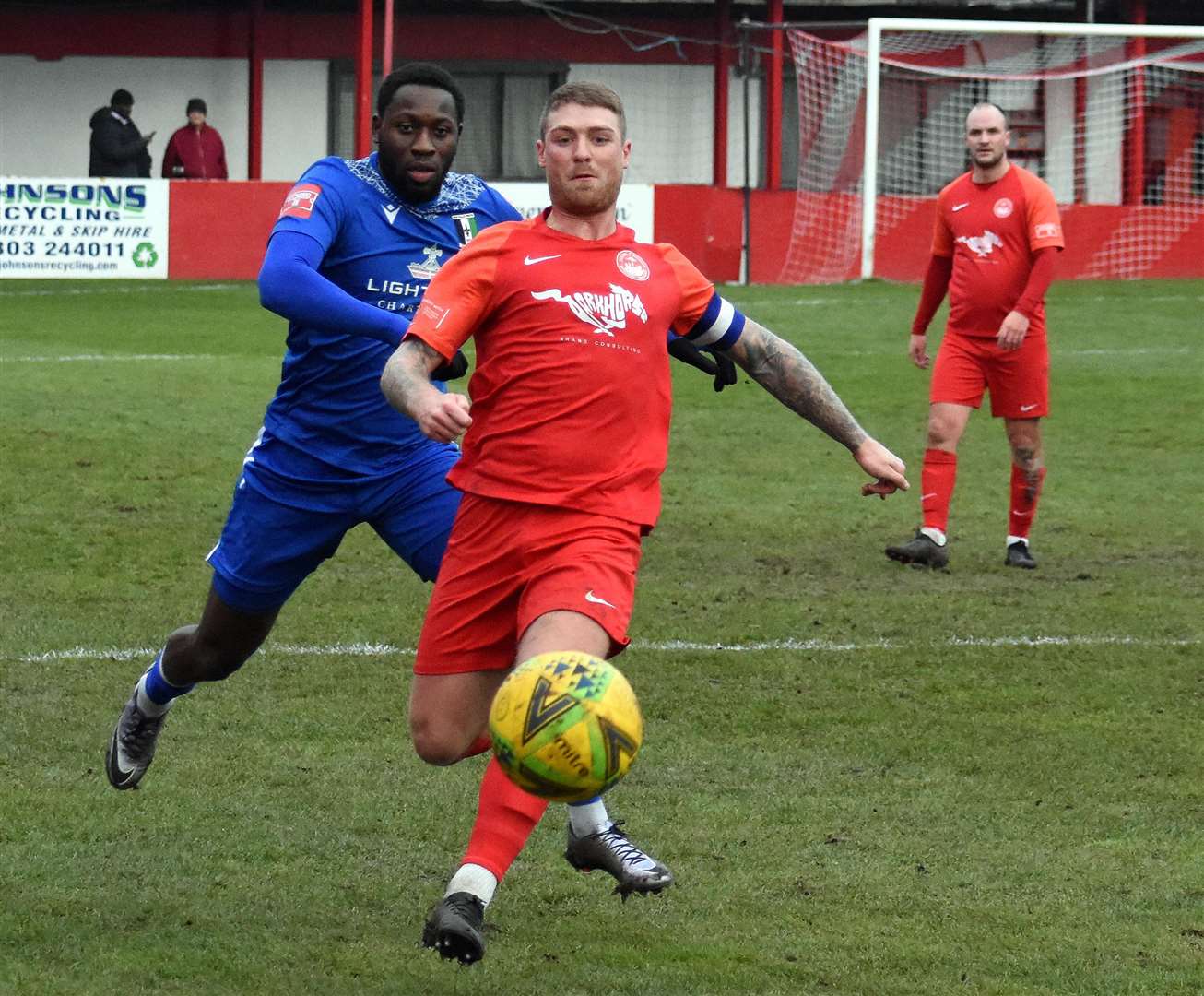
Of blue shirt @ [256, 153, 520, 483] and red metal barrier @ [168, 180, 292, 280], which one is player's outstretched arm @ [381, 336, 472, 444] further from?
red metal barrier @ [168, 180, 292, 280]

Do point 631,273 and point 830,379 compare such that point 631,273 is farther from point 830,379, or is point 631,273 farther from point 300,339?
point 830,379

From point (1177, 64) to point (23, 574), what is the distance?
23026mm

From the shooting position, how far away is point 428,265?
6.25 meters

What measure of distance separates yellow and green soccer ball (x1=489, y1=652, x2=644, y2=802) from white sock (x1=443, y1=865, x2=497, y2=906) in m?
0.37

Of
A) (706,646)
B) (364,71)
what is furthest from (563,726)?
(364,71)

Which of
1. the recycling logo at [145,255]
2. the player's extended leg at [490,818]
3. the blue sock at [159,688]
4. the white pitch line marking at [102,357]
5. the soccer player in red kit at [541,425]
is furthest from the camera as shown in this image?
the recycling logo at [145,255]

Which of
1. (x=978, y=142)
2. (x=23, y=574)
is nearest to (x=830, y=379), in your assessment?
(x=978, y=142)

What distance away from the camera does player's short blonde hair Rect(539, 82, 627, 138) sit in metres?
5.30

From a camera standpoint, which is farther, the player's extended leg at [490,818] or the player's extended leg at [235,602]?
the player's extended leg at [235,602]

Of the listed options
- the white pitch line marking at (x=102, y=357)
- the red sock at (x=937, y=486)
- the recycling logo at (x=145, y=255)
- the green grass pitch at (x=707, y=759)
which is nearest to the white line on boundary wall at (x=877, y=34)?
Result: the recycling logo at (x=145, y=255)

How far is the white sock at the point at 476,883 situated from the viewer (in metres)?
5.03

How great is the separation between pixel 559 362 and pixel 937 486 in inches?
242

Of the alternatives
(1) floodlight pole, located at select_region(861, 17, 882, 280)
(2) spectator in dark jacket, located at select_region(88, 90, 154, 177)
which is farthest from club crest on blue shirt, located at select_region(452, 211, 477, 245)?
(2) spectator in dark jacket, located at select_region(88, 90, 154, 177)

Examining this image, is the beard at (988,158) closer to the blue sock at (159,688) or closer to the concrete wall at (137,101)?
the blue sock at (159,688)
